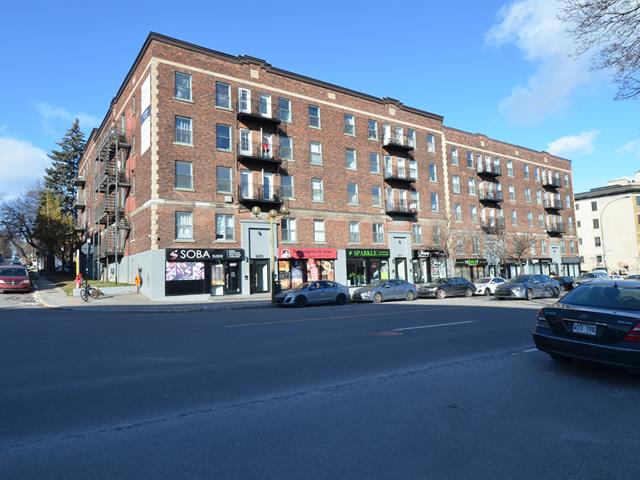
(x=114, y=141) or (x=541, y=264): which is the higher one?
(x=114, y=141)

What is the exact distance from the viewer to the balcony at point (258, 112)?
29438 mm

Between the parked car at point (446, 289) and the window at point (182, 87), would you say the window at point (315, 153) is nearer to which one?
the window at point (182, 87)

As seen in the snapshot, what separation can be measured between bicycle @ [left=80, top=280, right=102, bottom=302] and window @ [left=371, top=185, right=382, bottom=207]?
830 inches

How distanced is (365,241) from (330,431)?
31272mm

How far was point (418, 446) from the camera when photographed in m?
4.04

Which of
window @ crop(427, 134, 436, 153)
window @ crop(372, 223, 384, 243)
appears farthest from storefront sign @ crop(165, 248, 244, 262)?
window @ crop(427, 134, 436, 153)

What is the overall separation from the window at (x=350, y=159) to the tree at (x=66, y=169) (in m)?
41.9

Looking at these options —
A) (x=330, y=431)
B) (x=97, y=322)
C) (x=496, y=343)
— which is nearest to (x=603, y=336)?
(x=496, y=343)

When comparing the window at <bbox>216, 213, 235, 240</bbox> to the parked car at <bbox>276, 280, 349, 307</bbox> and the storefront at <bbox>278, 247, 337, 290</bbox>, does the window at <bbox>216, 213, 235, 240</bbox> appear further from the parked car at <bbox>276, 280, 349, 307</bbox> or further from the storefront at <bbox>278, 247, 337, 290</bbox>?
the parked car at <bbox>276, 280, 349, 307</bbox>

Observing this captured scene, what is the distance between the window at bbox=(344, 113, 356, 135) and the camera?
117 feet

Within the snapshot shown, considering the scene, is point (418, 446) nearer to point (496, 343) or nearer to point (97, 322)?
point (496, 343)

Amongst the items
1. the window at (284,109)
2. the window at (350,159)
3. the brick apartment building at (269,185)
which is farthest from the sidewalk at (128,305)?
the window at (350,159)

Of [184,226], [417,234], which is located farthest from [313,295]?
[417,234]

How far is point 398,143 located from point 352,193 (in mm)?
6632
